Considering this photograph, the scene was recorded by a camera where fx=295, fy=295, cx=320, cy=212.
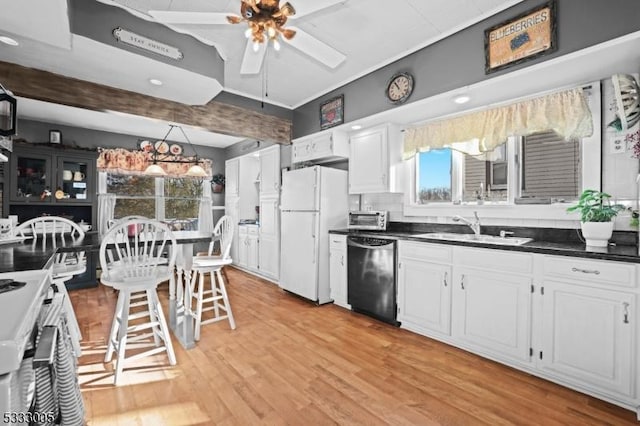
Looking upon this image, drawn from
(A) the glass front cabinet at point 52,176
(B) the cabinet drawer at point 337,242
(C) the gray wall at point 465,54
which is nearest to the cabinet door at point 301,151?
(C) the gray wall at point 465,54

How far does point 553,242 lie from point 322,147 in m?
2.61

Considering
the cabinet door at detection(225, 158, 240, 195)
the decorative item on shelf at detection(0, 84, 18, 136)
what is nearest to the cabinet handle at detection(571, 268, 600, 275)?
the decorative item on shelf at detection(0, 84, 18, 136)

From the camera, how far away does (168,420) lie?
1.68 m

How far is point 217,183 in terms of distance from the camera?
6457 mm

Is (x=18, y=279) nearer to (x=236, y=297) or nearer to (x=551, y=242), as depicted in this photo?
(x=236, y=297)

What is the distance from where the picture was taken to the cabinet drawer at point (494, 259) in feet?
7.00

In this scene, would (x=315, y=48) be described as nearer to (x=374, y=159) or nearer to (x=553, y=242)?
(x=374, y=159)

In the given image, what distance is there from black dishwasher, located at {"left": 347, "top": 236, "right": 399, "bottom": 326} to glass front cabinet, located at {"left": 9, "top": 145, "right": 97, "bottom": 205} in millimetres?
4259

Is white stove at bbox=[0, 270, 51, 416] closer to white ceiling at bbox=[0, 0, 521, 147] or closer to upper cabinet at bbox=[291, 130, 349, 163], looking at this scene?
white ceiling at bbox=[0, 0, 521, 147]

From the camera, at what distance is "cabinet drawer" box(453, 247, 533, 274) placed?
7.00ft

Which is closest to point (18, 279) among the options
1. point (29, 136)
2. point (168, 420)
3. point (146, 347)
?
point (168, 420)

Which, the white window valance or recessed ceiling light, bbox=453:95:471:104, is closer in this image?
the white window valance

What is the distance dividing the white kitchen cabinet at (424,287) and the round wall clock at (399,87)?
148 centimetres

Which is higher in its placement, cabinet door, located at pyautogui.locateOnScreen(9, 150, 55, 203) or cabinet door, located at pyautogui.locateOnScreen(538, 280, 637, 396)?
cabinet door, located at pyautogui.locateOnScreen(9, 150, 55, 203)
